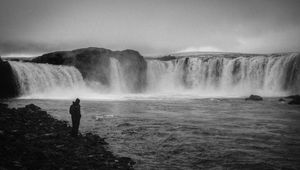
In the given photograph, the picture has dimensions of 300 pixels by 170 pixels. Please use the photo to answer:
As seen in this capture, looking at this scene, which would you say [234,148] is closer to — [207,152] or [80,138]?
[207,152]

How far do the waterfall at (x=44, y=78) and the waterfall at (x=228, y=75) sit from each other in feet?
67.1

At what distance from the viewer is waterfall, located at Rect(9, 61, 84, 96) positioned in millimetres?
37812

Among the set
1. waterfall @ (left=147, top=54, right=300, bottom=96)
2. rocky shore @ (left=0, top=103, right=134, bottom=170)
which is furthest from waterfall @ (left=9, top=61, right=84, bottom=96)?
rocky shore @ (left=0, top=103, right=134, bottom=170)

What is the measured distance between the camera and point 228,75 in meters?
55.6

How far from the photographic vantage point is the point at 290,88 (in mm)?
46562

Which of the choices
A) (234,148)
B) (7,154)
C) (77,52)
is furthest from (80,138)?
(77,52)

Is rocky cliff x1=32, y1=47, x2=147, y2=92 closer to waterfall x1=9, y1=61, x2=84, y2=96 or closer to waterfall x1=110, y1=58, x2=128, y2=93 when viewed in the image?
waterfall x1=110, y1=58, x2=128, y2=93

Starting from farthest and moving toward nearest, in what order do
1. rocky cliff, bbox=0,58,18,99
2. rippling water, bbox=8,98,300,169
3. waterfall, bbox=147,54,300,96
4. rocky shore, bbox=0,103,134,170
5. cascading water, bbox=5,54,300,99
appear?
waterfall, bbox=147,54,300,96
cascading water, bbox=5,54,300,99
rocky cliff, bbox=0,58,18,99
rippling water, bbox=8,98,300,169
rocky shore, bbox=0,103,134,170

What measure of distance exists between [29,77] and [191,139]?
30.6 m

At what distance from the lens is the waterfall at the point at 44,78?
37812 mm

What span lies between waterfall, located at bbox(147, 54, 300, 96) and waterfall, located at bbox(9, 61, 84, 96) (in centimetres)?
2045

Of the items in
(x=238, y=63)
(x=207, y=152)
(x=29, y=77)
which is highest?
(x=238, y=63)

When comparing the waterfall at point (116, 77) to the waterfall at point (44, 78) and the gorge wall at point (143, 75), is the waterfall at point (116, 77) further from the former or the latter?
the waterfall at point (44, 78)

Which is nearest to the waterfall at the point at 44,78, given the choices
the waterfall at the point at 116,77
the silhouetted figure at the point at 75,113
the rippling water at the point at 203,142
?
the waterfall at the point at 116,77
